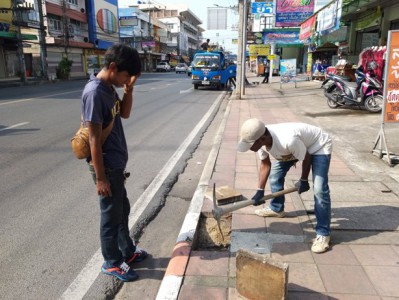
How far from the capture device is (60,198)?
447cm

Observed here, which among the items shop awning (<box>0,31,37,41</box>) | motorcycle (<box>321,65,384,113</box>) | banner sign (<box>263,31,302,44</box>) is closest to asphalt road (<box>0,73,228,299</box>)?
motorcycle (<box>321,65,384,113</box>)

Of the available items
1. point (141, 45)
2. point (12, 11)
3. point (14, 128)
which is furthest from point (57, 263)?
point (141, 45)

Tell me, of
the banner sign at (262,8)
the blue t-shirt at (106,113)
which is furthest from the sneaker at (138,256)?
the banner sign at (262,8)

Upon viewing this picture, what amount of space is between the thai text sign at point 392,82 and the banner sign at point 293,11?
22315mm

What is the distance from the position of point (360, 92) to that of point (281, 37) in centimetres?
2224

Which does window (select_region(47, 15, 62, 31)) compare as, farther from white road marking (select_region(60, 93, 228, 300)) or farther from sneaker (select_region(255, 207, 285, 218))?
sneaker (select_region(255, 207, 285, 218))

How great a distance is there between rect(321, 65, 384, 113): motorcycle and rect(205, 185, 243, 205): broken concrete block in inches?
305

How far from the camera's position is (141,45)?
63469 millimetres

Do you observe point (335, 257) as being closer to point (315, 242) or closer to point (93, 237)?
point (315, 242)

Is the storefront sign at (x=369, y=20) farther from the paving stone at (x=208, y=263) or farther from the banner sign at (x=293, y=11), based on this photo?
the paving stone at (x=208, y=263)

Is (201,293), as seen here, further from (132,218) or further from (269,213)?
(132,218)

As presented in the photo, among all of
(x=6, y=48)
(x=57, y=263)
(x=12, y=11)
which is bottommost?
(x=57, y=263)

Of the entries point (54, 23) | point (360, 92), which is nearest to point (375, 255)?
point (360, 92)

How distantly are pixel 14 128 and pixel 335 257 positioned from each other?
306 inches
